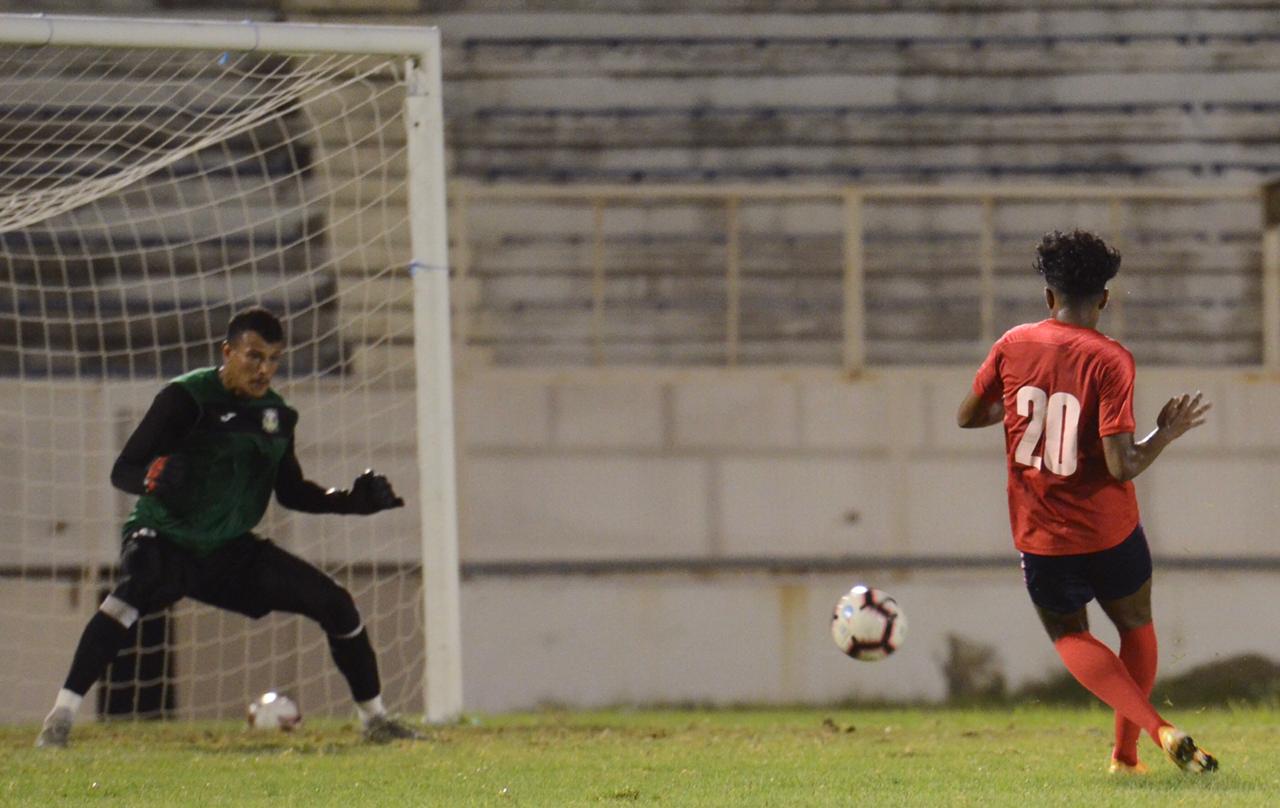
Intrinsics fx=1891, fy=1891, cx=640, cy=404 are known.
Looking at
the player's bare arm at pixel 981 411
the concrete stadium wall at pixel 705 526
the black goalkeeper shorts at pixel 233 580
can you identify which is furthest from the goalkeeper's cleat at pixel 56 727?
the player's bare arm at pixel 981 411

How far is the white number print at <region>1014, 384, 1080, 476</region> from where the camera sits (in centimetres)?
458

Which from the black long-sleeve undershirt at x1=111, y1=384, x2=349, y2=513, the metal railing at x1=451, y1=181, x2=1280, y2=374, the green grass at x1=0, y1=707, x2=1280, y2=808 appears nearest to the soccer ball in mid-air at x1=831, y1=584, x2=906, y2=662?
the green grass at x1=0, y1=707, x2=1280, y2=808

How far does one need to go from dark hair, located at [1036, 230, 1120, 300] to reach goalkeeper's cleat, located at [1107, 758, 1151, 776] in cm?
120

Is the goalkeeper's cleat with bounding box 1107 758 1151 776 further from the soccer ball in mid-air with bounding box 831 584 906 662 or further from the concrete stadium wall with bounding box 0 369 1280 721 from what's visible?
the concrete stadium wall with bounding box 0 369 1280 721

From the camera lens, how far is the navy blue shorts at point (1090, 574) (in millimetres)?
4629

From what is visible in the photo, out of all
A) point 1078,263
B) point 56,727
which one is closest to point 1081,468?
point 1078,263

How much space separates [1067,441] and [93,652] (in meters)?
3.14

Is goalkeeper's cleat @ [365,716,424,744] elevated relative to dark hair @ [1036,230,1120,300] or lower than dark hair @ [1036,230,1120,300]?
lower

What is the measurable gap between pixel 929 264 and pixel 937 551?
270 cm

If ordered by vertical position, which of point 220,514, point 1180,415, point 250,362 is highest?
point 250,362

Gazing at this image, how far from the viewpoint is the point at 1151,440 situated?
4.46 m

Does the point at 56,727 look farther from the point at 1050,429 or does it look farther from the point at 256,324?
the point at 1050,429

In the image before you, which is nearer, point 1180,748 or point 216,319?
point 1180,748

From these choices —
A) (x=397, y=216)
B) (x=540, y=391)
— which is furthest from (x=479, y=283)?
(x=540, y=391)
